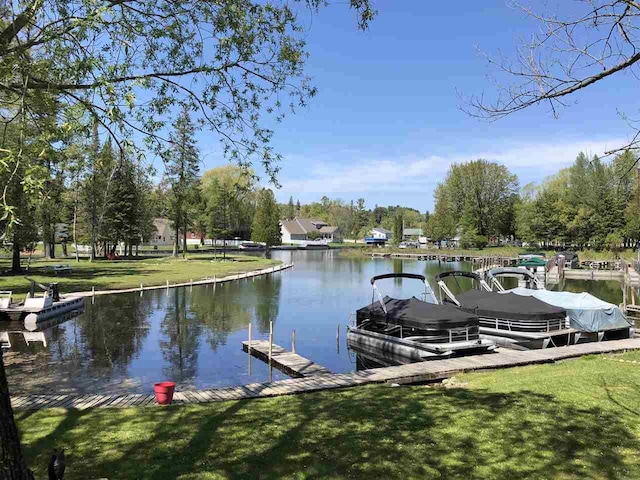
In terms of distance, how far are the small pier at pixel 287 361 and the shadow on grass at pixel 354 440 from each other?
6259 mm

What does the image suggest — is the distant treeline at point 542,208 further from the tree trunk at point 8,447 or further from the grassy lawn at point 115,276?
the tree trunk at point 8,447

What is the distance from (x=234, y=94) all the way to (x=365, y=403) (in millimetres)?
6467

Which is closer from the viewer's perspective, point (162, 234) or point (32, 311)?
point (32, 311)

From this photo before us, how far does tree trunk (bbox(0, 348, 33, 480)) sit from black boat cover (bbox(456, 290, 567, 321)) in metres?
19.5

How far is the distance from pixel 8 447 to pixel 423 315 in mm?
16231

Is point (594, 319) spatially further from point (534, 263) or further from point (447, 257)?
point (447, 257)

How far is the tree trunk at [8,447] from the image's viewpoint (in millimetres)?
4664

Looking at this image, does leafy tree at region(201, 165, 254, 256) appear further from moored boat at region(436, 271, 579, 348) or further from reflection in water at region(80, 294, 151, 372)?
moored boat at region(436, 271, 579, 348)

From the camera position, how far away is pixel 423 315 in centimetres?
1934

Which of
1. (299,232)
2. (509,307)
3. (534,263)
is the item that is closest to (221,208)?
(299,232)

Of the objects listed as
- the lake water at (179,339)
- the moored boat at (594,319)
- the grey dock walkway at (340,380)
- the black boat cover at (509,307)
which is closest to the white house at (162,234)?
the lake water at (179,339)

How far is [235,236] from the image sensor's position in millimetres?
125812

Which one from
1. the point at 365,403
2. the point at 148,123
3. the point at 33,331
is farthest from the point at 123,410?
the point at 33,331

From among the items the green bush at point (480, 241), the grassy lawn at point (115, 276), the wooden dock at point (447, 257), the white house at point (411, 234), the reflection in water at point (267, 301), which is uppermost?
the white house at point (411, 234)
